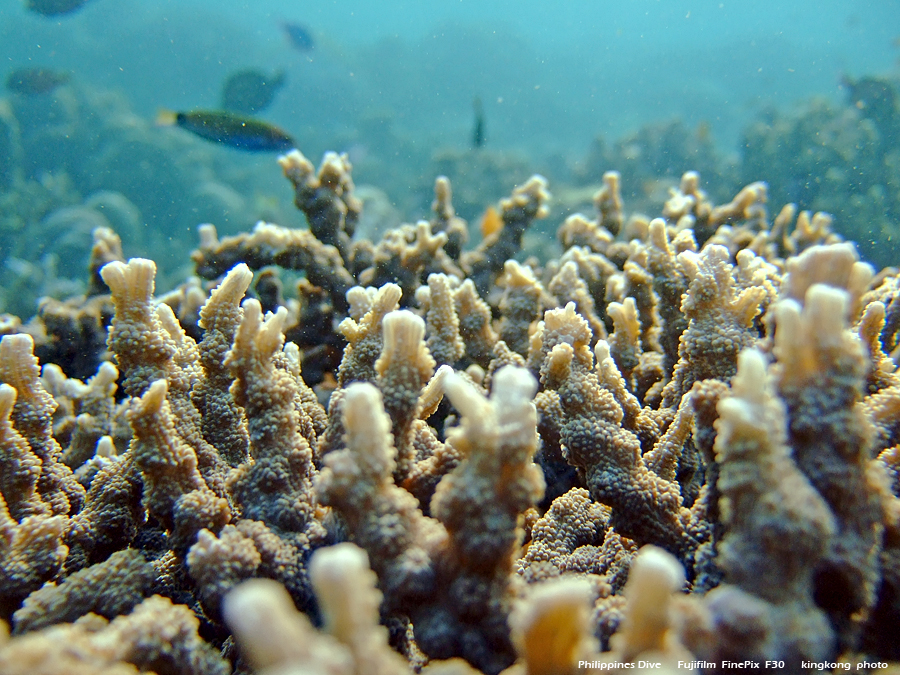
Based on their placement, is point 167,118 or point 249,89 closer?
point 167,118

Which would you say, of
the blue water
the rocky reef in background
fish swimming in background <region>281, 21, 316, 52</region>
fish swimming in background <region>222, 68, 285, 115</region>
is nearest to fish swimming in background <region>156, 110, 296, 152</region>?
the rocky reef in background

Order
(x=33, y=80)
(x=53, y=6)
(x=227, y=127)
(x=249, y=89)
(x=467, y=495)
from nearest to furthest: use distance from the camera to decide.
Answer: (x=467, y=495)
(x=227, y=127)
(x=53, y=6)
(x=249, y=89)
(x=33, y=80)

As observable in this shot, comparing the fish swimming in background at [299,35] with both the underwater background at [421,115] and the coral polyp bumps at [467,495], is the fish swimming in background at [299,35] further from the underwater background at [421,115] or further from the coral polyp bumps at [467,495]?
the coral polyp bumps at [467,495]

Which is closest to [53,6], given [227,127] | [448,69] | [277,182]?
[227,127]

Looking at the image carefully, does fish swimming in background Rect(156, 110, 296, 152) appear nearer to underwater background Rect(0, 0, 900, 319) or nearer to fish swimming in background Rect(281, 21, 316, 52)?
underwater background Rect(0, 0, 900, 319)

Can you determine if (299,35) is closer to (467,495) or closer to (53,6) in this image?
(53,6)

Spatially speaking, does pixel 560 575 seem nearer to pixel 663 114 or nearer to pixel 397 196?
pixel 397 196

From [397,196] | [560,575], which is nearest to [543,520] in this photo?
[560,575]
